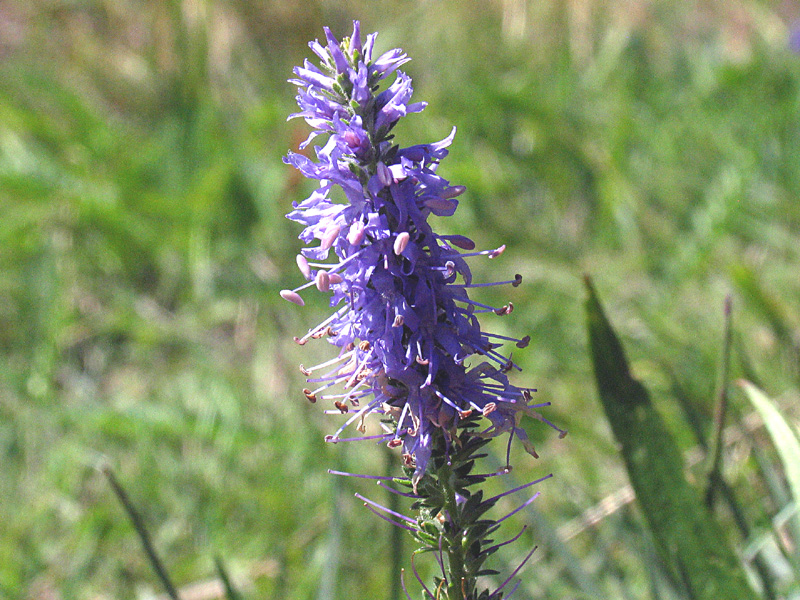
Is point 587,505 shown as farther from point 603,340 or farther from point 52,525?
point 52,525

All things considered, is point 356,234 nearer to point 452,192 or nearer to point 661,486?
point 452,192

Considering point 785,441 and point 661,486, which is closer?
point 785,441

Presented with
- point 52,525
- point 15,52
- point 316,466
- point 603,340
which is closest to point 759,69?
point 316,466

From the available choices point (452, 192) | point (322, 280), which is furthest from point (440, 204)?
point (322, 280)

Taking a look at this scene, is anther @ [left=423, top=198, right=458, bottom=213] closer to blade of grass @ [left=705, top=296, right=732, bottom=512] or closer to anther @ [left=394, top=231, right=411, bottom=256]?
anther @ [left=394, top=231, right=411, bottom=256]

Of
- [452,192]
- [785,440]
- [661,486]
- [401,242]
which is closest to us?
[401,242]

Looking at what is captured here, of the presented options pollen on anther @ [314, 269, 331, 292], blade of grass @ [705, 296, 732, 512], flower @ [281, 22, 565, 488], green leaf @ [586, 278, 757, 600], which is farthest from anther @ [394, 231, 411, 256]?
blade of grass @ [705, 296, 732, 512]
